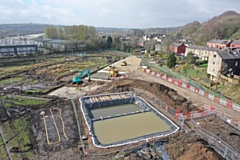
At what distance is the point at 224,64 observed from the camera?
87.7 ft

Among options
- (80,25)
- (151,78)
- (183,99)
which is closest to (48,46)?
(80,25)

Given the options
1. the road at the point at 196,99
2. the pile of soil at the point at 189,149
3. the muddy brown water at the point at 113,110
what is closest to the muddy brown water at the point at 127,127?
the muddy brown water at the point at 113,110

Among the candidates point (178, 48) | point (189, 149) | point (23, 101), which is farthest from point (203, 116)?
point (178, 48)

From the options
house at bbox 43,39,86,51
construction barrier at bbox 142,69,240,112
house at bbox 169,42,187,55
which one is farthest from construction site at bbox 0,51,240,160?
house at bbox 43,39,86,51

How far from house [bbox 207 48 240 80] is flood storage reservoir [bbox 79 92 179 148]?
13360 mm

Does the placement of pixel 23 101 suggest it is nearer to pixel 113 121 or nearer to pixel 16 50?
pixel 113 121

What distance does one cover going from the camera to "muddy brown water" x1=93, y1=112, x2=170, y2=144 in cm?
1521

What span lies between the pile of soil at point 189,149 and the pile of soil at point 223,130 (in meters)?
1.91

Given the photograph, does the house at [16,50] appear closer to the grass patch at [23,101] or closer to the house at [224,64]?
the grass patch at [23,101]

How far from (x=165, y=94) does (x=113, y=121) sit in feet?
25.6

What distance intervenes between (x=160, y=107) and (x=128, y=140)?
7192 mm

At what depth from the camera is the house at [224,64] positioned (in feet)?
87.2

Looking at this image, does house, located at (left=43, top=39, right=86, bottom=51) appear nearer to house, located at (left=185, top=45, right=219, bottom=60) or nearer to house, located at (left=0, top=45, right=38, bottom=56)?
house, located at (left=0, top=45, right=38, bottom=56)

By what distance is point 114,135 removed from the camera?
15.4m
